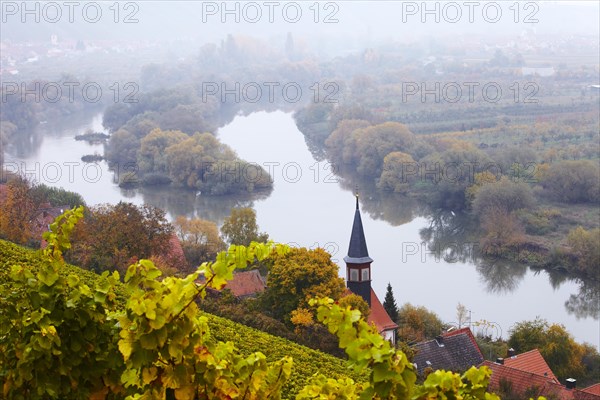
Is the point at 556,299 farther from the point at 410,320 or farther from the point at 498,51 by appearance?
the point at 498,51

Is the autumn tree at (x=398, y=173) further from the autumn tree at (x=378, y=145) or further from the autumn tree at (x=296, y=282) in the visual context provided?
the autumn tree at (x=296, y=282)

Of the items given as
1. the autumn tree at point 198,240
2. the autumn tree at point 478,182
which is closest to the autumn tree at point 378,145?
the autumn tree at point 478,182

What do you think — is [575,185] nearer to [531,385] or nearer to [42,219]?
[42,219]

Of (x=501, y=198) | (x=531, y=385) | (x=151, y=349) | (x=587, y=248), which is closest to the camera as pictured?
(x=151, y=349)

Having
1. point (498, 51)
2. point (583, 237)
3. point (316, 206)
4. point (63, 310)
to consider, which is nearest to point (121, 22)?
point (498, 51)

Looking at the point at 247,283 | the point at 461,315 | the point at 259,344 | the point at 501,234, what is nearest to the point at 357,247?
the point at 247,283

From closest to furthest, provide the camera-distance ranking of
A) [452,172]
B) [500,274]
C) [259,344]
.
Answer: [259,344] → [500,274] → [452,172]

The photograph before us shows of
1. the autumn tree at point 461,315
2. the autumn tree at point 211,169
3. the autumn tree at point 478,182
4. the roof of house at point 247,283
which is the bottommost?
the autumn tree at point 461,315
